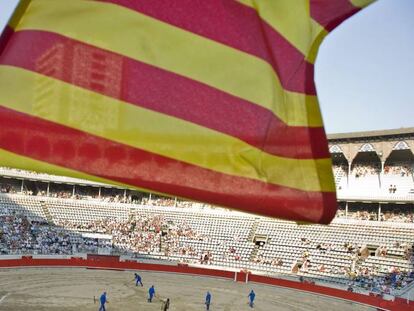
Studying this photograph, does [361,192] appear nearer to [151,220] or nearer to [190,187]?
[151,220]

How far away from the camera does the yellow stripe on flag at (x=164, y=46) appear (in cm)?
534

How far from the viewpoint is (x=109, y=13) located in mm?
5344

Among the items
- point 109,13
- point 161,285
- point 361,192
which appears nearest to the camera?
point 109,13

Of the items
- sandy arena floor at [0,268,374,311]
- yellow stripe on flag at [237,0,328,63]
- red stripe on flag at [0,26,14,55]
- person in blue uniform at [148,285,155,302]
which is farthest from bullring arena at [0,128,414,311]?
yellow stripe on flag at [237,0,328,63]

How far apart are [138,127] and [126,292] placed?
29336 mm

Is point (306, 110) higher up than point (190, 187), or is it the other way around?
point (306, 110)

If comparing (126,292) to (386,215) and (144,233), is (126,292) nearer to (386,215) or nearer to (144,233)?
(144,233)

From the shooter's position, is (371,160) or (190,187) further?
(371,160)

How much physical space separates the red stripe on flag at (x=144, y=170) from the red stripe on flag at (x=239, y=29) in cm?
119

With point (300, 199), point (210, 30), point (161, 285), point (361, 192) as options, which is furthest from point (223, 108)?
point (361, 192)

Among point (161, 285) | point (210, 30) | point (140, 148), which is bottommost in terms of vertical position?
point (161, 285)

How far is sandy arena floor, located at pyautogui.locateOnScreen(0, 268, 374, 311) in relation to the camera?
94.3ft

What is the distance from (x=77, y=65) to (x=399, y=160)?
176 ft

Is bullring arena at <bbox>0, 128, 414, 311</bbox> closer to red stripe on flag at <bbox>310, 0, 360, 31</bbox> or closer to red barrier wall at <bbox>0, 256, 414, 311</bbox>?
red barrier wall at <bbox>0, 256, 414, 311</bbox>
